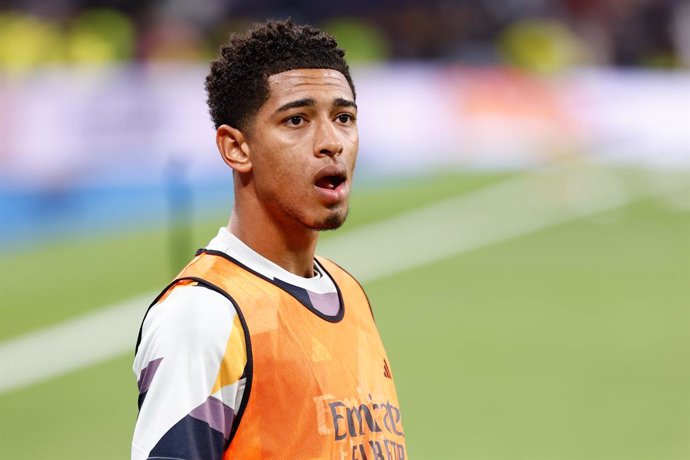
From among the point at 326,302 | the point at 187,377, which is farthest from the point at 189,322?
the point at 326,302

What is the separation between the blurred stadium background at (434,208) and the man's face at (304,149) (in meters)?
6.39

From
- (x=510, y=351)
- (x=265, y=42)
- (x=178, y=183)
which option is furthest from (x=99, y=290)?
(x=265, y=42)

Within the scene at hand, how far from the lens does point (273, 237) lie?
378cm

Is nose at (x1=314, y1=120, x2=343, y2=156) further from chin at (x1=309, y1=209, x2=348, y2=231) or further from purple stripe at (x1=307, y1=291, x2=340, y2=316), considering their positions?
purple stripe at (x1=307, y1=291, x2=340, y2=316)

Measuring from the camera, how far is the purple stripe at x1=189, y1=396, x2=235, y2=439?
10.6 feet

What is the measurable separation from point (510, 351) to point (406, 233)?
4.91 metres

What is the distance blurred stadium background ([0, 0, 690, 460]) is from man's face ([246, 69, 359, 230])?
6389mm

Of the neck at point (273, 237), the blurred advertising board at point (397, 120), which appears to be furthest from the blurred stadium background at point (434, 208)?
the neck at point (273, 237)

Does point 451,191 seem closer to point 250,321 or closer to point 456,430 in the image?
point 456,430

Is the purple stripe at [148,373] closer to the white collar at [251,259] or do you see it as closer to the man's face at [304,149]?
the white collar at [251,259]

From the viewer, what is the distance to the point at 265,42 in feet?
12.3

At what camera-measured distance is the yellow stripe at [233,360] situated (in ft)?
10.8

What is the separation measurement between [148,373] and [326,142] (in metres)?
0.84

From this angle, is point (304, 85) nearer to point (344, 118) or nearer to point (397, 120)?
point (344, 118)
